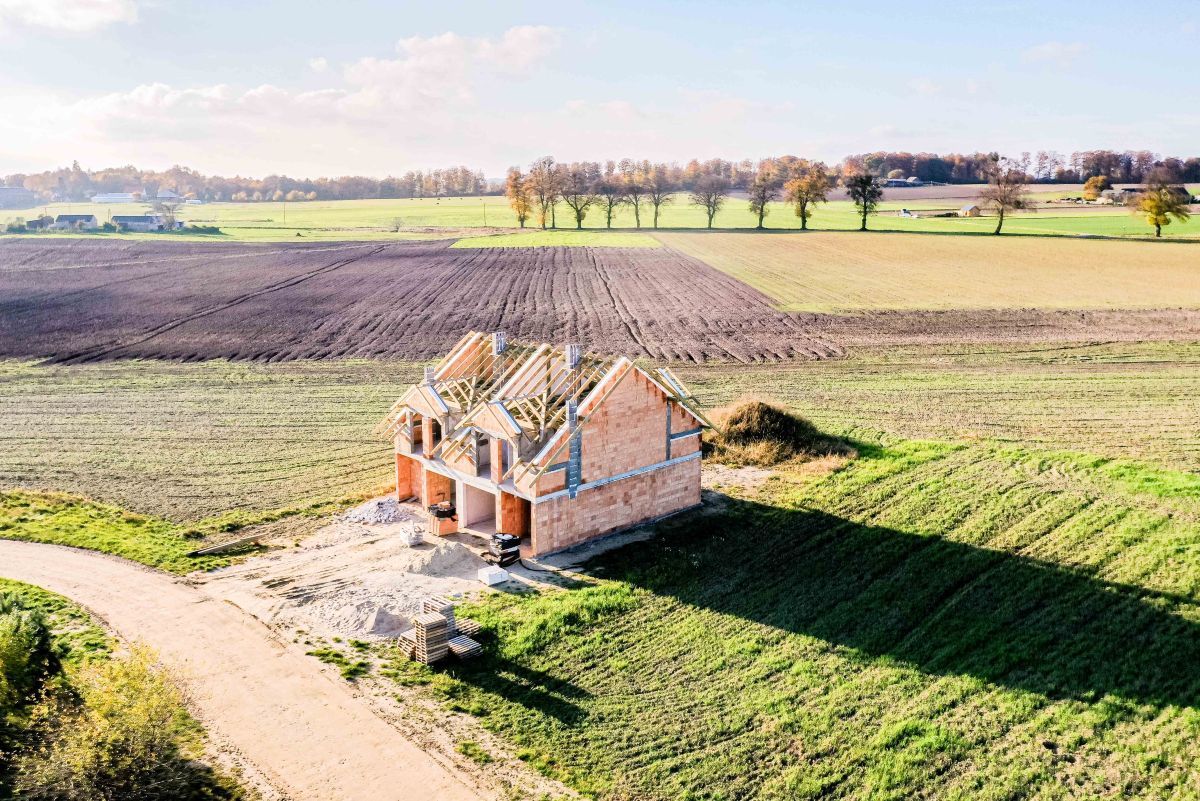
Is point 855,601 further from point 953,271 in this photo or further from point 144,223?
point 144,223

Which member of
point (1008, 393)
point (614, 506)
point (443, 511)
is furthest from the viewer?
point (1008, 393)

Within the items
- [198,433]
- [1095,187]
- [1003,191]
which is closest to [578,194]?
[1003,191]

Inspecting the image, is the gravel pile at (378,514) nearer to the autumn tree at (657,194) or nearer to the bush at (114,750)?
the bush at (114,750)

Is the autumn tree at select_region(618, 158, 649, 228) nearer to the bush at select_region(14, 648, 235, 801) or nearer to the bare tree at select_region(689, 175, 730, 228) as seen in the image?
the bare tree at select_region(689, 175, 730, 228)

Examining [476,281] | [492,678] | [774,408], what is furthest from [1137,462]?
[476,281]

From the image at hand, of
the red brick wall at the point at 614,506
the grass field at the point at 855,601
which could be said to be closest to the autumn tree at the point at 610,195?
the grass field at the point at 855,601
